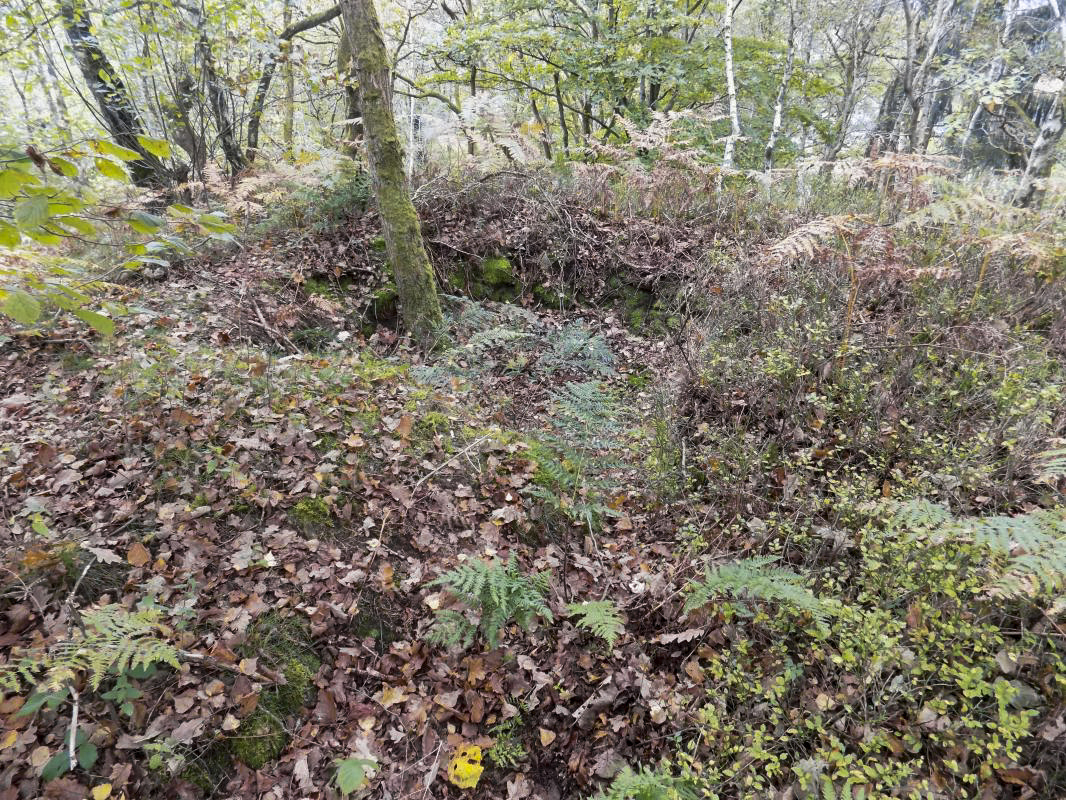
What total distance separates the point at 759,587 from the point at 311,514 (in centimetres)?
292

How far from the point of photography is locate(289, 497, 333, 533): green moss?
3.59m

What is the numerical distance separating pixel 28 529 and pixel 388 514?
2063 millimetres

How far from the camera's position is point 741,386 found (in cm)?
454

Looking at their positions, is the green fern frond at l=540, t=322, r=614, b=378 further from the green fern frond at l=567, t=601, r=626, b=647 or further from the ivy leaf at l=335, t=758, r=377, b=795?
the ivy leaf at l=335, t=758, r=377, b=795

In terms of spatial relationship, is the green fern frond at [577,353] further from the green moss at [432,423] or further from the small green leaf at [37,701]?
the small green leaf at [37,701]

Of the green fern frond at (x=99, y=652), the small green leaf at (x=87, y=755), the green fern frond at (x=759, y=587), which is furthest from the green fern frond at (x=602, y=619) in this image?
the small green leaf at (x=87, y=755)

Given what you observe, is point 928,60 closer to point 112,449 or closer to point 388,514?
point 388,514

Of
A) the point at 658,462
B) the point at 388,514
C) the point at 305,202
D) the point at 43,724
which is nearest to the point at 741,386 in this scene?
the point at 658,462

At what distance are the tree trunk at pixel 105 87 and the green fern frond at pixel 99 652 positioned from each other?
22.8 ft

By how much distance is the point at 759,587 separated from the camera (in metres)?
2.88

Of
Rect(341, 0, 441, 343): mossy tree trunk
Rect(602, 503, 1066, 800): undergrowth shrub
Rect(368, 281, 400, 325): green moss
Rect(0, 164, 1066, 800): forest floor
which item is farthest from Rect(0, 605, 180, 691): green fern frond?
Rect(368, 281, 400, 325): green moss

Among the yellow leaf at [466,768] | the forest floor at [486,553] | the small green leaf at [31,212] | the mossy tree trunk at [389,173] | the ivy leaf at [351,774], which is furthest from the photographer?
the mossy tree trunk at [389,173]

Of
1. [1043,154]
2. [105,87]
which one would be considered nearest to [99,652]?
[105,87]

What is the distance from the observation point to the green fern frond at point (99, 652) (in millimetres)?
2283
